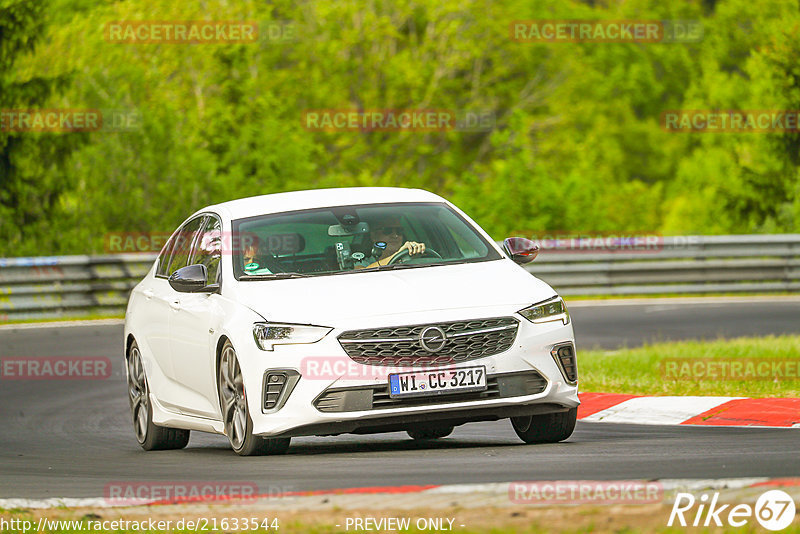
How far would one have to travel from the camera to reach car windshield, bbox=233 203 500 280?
31.0 feet

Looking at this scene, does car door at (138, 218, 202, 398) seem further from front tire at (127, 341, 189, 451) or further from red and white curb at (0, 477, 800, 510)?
red and white curb at (0, 477, 800, 510)

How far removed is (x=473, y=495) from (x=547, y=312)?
2.59m

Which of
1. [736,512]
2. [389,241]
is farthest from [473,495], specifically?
[389,241]

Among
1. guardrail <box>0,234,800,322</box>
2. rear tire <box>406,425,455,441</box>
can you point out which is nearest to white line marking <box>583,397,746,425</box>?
rear tire <box>406,425,455,441</box>

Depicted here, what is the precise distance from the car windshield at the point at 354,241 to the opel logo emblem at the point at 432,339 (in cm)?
105

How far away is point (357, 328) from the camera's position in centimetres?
839

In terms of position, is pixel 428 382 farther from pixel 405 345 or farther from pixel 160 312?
pixel 160 312

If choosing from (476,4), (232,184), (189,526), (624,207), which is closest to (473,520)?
(189,526)

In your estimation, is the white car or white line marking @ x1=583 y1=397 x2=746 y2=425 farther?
white line marking @ x1=583 y1=397 x2=746 y2=425

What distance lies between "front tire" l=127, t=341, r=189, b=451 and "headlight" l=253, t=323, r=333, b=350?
2.34 metres

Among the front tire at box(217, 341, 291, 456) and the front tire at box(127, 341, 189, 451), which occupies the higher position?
the front tire at box(217, 341, 291, 456)

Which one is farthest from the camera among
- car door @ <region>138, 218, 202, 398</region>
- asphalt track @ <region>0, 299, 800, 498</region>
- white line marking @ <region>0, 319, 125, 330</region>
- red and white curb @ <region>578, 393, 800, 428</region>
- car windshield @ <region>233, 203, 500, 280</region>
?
white line marking @ <region>0, 319, 125, 330</region>

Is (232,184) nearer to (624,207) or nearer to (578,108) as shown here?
(578,108)

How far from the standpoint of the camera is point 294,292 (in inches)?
349
